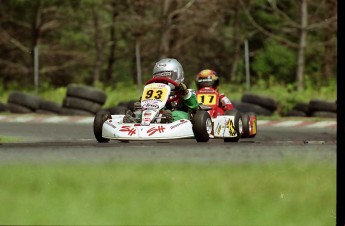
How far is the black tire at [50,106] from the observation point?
20688 millimetres

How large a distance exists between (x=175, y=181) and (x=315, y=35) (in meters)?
35.4

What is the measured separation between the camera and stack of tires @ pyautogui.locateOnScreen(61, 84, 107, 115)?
1992cm

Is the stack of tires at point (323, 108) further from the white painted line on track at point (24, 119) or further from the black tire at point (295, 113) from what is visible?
the white painted line on track at point (24, 119)

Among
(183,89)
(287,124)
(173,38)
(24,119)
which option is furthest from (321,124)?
(173,38)

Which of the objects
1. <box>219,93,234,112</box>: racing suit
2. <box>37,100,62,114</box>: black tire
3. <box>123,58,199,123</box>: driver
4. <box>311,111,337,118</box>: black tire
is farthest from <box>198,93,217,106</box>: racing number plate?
<box>37,100,62,114</box>: black tire

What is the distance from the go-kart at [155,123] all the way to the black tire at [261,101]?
714cm

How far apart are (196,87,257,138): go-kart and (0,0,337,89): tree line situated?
20.9m

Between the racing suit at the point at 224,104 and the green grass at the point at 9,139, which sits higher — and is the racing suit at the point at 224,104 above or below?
above

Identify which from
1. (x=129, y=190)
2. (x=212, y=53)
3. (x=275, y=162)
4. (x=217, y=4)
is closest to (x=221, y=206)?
(x=129, y=190)

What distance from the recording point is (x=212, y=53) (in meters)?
44.6

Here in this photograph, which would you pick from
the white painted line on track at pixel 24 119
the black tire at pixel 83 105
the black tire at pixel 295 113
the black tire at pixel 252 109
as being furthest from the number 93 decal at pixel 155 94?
the black tire at pixel 295 113

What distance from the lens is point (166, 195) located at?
21.7ft

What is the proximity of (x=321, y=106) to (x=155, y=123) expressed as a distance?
9.00m

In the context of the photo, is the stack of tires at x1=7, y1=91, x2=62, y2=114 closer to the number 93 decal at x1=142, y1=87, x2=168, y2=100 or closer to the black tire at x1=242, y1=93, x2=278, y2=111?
the black tire at x1=242, y1=93, x2=278, y2=111
